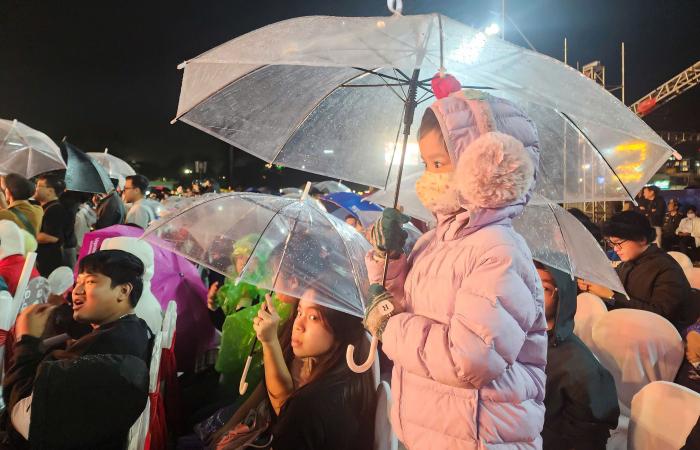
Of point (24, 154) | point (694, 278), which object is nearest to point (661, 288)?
point (694, 278)

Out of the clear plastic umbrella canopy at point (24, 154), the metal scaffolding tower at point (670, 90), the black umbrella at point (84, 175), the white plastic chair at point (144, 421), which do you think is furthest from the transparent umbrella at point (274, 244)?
the metal scaffolding tower at point (670, 90)

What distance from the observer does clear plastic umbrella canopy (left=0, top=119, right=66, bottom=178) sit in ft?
21.2

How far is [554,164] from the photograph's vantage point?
2.40m

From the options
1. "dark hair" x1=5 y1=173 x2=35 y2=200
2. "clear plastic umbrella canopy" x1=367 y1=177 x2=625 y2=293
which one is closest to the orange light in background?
"clear plastic umbrella canopy" x1=367 y1=177 x2=625 y2=293

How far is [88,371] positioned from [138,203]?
4390 millimetres

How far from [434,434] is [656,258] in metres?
3.15

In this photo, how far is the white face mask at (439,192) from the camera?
5.28 ft

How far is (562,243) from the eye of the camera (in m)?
2.38

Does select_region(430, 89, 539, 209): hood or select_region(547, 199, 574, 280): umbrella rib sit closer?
select_region(430, 89, 539, 209): hood

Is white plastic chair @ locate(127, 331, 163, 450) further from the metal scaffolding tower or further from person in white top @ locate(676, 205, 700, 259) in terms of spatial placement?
the metal scaffolding tower

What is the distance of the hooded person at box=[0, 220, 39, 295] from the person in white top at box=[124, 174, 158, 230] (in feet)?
6.18

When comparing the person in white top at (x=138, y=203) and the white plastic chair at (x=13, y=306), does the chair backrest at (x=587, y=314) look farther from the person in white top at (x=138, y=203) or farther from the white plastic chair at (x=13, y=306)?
the person in white top at (x=138, y=203)

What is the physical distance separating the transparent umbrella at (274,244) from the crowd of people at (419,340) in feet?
0.09

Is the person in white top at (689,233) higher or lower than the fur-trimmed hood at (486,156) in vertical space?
lower
